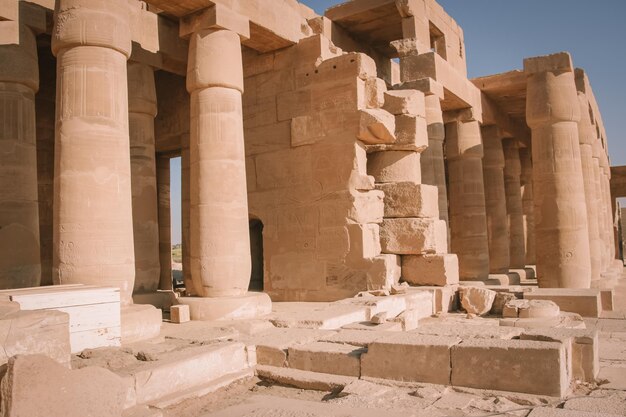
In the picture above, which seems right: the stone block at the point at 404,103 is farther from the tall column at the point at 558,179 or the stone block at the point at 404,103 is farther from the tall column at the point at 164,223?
the tall column at the point at 164,223

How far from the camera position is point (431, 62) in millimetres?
14023

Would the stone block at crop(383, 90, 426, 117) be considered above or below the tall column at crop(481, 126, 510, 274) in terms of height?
above

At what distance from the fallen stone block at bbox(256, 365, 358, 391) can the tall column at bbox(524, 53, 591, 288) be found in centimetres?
1050

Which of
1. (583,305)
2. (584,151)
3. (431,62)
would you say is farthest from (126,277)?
(584,151)

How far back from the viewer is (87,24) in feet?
23.3

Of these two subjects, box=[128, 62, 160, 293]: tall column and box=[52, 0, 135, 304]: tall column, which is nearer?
Result: box=[52, 0, 135, 304]: tall column

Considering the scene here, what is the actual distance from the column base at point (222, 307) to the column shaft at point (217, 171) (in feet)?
0.86

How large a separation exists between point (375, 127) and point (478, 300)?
383cm

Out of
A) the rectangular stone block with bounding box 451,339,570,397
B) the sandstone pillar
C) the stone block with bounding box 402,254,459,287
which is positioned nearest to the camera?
the rectangular stone block with bounding box 451,339,570,397

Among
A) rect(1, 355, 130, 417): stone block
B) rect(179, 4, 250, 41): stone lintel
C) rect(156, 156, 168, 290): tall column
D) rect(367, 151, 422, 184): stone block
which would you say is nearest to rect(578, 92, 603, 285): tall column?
rect(367, 151, 422, 184): stone block

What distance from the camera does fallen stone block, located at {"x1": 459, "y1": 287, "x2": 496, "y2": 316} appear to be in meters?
10.7

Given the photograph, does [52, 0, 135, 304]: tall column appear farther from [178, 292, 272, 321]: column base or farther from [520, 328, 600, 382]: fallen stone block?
[520, 328, 600, 382]: fallen stone block

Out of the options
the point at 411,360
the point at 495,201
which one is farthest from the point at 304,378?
the point at 495,201

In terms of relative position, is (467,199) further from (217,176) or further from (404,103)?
(217,176)
